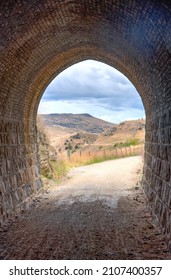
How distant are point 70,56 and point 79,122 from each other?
77774mm

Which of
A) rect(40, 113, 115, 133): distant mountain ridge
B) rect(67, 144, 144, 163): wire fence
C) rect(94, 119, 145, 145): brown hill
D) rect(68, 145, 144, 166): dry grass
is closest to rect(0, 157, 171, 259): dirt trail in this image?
rect(68, 145, 144, 166): dry grass

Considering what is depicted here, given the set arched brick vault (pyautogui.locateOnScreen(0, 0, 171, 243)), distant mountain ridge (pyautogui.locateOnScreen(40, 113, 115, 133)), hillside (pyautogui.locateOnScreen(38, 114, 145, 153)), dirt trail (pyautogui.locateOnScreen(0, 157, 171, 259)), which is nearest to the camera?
dirt trail (pyautogui.locateOnScreen(0, 157, 171, 259))

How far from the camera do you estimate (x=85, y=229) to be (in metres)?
9.70

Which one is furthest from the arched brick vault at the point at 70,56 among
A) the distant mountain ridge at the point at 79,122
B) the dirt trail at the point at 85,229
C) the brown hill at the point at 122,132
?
the distant mountain ridge at the point at 79,122

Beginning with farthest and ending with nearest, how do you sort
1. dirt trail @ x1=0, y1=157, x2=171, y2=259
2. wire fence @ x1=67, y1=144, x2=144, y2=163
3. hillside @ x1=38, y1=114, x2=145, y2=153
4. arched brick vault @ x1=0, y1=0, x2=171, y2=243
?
1. hillside @ x1=38, y1=114, x2=145, y2=153
2. wire fence @ x1=67, y1=144, x2=144, y2=163
3. arched brick vault @ x1=0, y1=0, x2=171, y2=243
4. dirt trail @ x1=0, y1=157, x2=171, y2=259

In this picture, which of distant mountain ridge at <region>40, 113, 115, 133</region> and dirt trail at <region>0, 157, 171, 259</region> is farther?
distant mountain ridge at <region>40, 113, 115, 133</region>

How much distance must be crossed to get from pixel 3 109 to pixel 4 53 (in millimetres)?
2221

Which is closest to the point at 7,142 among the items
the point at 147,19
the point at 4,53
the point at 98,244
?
the point at 4,53

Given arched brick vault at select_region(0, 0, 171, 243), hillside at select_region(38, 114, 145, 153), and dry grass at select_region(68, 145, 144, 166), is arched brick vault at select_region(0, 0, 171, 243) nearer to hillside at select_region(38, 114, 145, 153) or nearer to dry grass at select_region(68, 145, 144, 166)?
hillside at select_region(38, 114, 145, 153)

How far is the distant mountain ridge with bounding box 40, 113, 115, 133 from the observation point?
8638 cm

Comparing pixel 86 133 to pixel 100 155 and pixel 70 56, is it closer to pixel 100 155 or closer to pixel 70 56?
pixel 100 155

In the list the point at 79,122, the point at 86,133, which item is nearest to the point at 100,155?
the point at 86,133

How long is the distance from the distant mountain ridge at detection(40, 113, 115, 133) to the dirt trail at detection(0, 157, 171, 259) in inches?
2731

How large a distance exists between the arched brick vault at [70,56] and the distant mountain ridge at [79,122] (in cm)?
6938
